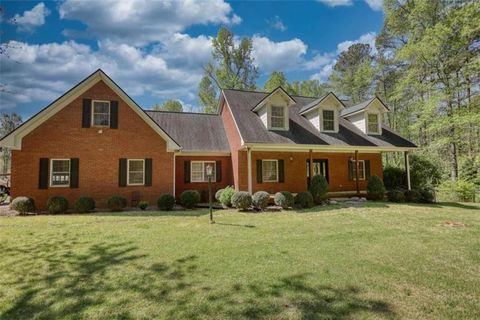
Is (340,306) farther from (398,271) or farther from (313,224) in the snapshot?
(313,224)

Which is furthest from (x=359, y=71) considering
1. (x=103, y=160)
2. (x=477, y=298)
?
(x=477, y=298)

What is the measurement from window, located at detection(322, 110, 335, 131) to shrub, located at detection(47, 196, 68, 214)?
14802 mm

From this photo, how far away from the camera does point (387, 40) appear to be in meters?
26.2

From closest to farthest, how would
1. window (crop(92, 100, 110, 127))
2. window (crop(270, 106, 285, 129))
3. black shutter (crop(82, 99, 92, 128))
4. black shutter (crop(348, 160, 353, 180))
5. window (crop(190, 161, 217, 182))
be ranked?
black shutter (crop(82, 99, 92, 128)), window (crop(92, 100, 110, 127)), window (crop(270, 106, 285, 129)), window (crop(190, 161, 217, 182)), black shutter (crop(348, 160, 353, 180))

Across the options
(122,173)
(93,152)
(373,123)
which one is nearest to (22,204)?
(93,152)

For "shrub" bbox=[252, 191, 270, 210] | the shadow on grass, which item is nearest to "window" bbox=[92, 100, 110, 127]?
"shrub" bbox=[252, 191, 270, 210]

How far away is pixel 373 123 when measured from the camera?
18.2m

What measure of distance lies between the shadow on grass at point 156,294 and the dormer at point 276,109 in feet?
37.0

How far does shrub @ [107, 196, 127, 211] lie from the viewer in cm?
1233

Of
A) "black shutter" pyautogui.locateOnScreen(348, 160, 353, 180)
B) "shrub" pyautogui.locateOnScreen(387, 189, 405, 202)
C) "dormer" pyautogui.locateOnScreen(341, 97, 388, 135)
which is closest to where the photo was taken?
"shrub" pyautogui.locateOnScreen(387, 189, 405, 202)

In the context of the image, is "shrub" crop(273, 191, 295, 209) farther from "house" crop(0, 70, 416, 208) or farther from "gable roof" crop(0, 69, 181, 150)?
"gable roof" crop(0, 69, 181, 150)

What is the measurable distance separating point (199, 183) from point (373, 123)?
1249 centimetres

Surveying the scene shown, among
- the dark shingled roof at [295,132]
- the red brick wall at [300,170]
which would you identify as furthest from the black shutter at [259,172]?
the dark shingled roof at [295,132]

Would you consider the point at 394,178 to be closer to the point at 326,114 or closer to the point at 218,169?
the point at 326,114
